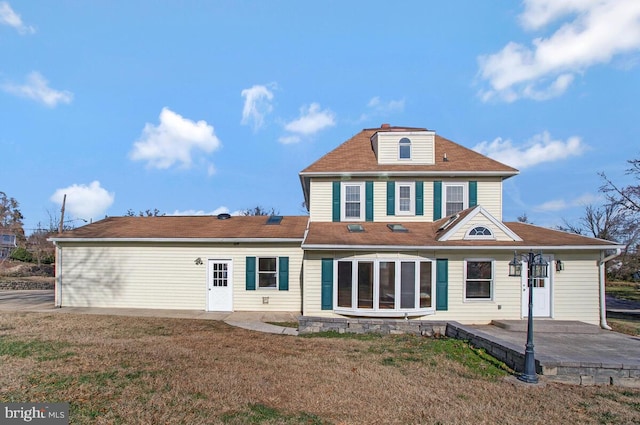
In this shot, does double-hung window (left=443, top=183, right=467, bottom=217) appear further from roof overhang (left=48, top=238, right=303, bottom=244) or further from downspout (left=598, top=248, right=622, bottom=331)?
roof overhang (left=48, top=238, right=303, bottom=244)

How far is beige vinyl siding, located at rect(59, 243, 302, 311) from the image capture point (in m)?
15.2

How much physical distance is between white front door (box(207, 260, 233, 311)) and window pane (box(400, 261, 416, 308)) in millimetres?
6861

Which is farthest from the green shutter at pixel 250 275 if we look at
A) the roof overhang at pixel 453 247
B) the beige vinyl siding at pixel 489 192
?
the beige vinyl siding at pixel 489 192

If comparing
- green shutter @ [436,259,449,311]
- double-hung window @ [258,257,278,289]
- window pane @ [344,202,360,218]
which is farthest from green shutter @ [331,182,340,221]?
green shutter @ [436,259,449,311]

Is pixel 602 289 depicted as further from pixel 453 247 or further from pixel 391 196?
pixel 391 196

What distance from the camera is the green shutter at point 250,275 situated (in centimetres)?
1512

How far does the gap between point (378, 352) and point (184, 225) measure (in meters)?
11.6

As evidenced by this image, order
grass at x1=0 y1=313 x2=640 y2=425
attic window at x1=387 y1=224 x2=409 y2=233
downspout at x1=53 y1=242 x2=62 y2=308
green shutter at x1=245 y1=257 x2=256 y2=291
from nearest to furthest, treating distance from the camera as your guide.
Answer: grass at x1=0 y1=313 x2=640 y2=425 < attic window at x1=387 y1=224 x2=409 y2=233 < green shutter at x1=245 y1=257 x2=256 y2=291 < downspout at x1=53 y1=242 x2=62 y2=308

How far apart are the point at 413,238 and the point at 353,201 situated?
3.55 metres

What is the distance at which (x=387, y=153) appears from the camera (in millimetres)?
16391

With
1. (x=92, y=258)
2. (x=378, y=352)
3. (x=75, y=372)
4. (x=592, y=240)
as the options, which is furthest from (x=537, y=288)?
(x=92, y=258)

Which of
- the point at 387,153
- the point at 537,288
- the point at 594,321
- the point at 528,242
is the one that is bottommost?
the point at 594,321

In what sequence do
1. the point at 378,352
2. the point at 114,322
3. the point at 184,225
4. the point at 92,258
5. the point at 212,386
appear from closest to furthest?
the point at 212,386
the point at 378,352
the point at 114,322
the point at 92,258
the point at 184,225

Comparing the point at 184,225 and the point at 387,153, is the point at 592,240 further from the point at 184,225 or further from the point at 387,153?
the point at 184,225
